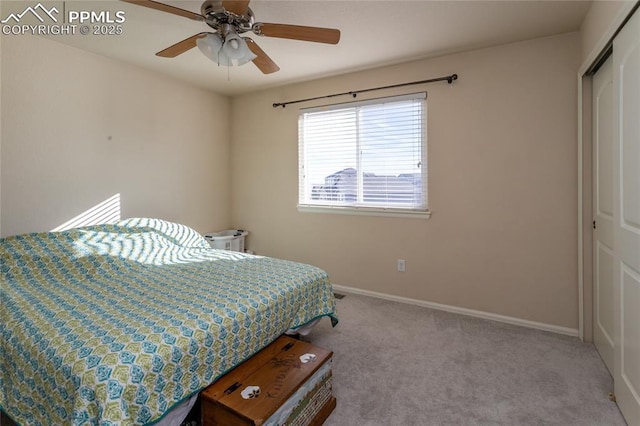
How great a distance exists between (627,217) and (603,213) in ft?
2.30

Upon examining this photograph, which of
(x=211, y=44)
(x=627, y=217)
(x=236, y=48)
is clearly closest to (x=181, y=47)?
(x=211, y=44)

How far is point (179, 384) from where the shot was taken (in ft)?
4.42

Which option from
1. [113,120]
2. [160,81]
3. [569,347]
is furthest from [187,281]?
[569,347]

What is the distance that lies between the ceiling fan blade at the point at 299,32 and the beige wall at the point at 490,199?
5.18ft

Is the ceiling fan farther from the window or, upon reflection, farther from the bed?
the window

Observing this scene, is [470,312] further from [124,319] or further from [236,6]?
[236,6]

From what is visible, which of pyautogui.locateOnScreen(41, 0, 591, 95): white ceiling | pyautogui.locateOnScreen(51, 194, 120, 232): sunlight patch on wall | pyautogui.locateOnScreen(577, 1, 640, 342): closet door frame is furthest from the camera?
pyautogui.locateOnScreen(51, 194, 120, 232): sunlight patch on wall

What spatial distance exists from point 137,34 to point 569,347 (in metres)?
4.15

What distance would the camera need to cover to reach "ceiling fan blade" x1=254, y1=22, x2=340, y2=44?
172 cm

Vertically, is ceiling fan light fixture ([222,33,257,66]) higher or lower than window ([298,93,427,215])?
higher

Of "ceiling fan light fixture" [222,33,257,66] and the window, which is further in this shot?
the window

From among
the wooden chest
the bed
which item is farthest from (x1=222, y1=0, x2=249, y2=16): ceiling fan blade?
the wooden chest

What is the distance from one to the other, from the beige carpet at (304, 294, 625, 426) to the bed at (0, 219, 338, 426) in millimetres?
457

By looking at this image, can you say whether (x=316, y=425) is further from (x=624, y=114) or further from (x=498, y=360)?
(x=624, y=114)
